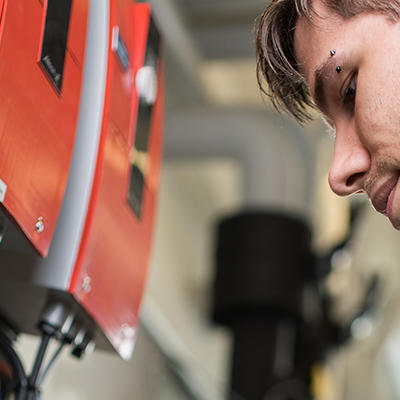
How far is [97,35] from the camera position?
1.32 metres

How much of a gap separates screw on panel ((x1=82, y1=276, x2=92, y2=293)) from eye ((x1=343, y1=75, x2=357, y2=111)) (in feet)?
1.47

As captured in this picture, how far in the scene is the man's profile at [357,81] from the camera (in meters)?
1.10

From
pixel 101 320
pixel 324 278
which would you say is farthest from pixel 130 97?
pixel 324 278

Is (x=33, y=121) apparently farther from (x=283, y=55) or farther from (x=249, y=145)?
(x=249, y=145)

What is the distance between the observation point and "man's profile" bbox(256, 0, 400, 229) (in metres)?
1.10

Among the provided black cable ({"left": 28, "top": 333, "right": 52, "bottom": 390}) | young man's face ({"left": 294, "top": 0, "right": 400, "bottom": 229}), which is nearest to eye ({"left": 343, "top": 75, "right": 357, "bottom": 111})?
young man's face ({"left": 294, "top": 0, "right": 400, "bottom": 229})

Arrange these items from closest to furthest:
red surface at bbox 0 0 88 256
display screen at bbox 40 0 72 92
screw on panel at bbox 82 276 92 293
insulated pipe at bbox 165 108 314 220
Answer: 1. red surface at bbox 0 0 88 256
2. display screen at bbox 40 0 72 92
3. screw on panel at bbox 82 276 92 293
4. insulated pipe at bbox 165 108 314 220

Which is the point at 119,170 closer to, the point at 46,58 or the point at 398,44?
the point at 46,58

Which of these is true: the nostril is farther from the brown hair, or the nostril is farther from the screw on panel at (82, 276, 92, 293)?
the screw on panel at (82, 276, 92, 293)

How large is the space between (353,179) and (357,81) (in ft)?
0.43

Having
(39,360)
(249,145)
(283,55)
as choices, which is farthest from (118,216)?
(249,145)

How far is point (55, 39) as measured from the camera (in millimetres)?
1156

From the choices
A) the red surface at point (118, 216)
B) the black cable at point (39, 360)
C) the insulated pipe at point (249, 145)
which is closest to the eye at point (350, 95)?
the red surface at point (118, 216)

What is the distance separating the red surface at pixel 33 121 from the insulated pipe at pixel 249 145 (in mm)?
2046
